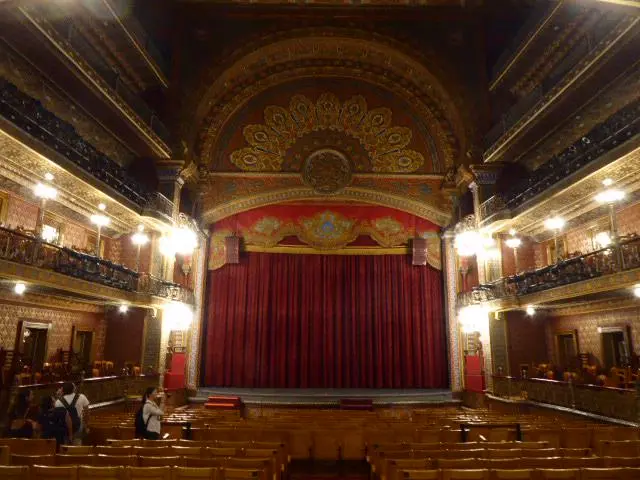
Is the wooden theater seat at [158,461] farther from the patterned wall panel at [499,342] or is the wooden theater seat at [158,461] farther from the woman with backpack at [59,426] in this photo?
the patterned wall panel at [499,342]

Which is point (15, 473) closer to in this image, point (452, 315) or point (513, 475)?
point (513, 475)

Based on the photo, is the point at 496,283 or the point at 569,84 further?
the point at 496,283

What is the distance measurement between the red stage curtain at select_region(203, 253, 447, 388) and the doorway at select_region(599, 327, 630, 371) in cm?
674

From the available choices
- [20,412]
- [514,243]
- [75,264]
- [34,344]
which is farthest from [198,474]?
[514,243]

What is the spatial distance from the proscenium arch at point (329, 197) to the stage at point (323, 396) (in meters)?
6.68

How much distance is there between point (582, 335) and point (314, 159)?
36.5 feet

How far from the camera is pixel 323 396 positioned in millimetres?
17156

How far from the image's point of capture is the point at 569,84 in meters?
11.6

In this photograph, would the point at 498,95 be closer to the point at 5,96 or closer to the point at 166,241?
the point at 166,241

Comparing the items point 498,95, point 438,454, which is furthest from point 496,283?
point 438,454

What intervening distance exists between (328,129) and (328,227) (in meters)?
4.08

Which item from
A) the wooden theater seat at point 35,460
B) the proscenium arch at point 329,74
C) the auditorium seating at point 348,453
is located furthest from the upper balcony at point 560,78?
the wooden theater seat at point 35,460

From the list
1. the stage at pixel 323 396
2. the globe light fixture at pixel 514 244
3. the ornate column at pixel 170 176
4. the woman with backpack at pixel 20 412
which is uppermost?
the ornate column at pixel 170 176

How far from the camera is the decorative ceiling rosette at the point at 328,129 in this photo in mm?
18562
